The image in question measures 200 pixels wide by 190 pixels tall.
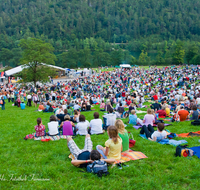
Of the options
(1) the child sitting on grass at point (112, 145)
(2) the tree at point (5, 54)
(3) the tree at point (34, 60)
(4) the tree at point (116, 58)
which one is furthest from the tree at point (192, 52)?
(2) the tree at point (5, 54)

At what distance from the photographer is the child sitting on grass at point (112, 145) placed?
13.1ft

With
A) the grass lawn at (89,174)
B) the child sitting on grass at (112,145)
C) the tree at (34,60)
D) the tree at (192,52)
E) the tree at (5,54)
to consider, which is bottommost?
the grass lawn at (89,174)

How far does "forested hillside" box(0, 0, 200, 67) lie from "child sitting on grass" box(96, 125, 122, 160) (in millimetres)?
103977

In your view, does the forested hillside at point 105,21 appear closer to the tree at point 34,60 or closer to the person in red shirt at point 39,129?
the tree at point 34,60

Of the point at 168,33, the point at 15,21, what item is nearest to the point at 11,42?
the point at 15,21

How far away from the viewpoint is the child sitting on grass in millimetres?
3979

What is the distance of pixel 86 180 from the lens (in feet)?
11.2

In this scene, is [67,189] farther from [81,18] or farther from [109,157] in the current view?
[81,18]

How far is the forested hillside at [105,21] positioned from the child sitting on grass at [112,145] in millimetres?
103977

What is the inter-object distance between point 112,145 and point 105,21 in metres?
174

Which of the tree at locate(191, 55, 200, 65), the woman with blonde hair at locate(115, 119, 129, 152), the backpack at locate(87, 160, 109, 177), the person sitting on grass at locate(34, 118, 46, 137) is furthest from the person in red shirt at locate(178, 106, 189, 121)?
the tree at locate(191, 55, 200, 65)

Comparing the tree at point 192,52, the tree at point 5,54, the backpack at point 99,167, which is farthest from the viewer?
the tree at point 5,54

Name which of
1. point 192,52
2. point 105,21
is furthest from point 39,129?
point 105,21

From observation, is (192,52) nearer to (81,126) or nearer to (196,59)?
(196,59)
